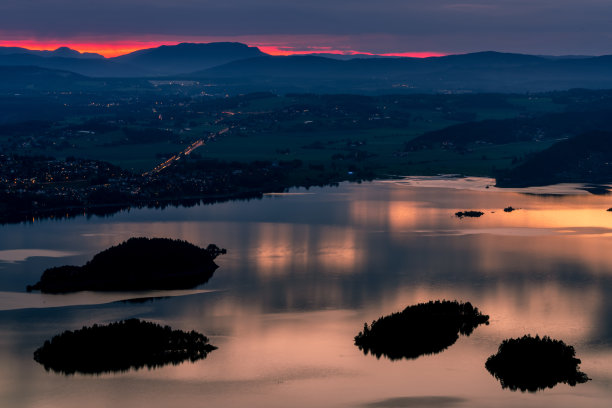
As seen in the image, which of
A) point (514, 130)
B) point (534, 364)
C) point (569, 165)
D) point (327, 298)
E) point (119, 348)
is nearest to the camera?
point (534, 364)

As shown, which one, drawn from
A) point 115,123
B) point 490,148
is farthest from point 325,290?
point 115,123

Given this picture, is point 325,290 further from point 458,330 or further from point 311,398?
point 311,398

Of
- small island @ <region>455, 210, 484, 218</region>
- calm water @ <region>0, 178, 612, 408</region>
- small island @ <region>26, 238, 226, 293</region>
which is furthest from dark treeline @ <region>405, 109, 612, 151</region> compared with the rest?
small island @ <region>26, 238, 226, 293</region>

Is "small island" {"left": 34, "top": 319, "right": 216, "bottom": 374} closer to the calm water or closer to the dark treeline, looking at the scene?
the calm water

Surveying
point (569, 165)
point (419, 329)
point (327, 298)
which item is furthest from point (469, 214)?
point (569, 165)

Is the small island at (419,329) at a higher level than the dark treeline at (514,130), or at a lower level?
lower

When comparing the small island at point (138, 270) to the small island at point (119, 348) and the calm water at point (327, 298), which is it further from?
the small island at point (119, 348)

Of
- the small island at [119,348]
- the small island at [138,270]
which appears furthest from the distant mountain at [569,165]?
the small island at [119,348]

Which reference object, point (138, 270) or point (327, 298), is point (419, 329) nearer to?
point (327, 298)
